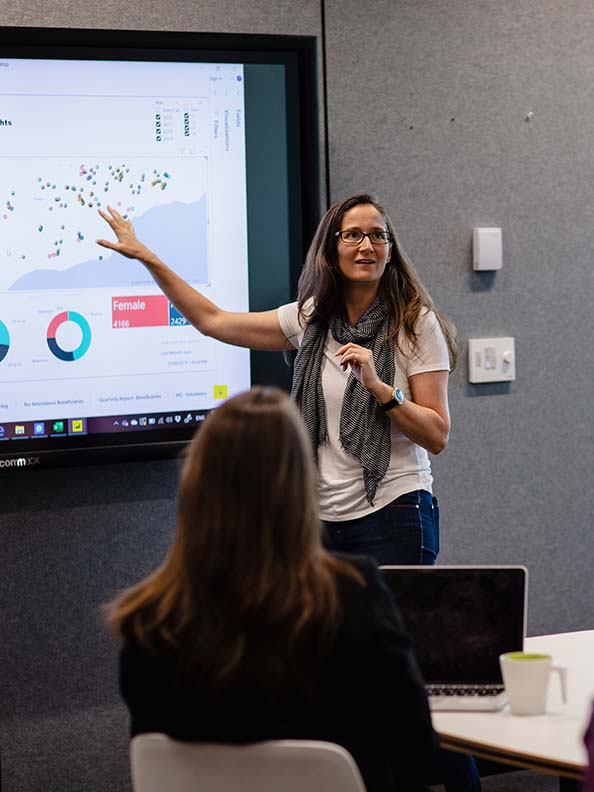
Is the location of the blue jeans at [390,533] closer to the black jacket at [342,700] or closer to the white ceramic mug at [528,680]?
the white ceramic mug at [528,680]

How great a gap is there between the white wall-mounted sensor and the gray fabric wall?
1.2 inches

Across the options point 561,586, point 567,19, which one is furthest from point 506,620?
point 567,19

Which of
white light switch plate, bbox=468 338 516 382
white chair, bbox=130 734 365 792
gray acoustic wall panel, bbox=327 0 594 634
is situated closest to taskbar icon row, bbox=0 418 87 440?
gray acoustic wall panel, bbox=327 0 594 634

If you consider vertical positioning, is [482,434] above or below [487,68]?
below

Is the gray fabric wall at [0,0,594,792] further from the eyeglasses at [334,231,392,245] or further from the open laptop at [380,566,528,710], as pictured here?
the open laptop at [380,566,528,710]

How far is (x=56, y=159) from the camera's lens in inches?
111

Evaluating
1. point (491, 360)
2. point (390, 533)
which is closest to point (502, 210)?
point (491, 360)

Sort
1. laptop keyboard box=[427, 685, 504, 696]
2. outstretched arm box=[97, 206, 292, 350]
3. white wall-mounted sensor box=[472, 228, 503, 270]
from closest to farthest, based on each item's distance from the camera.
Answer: laptop keyboard box=[427, 685, 504, 696]
outstretched arm box=[97, 206, 292, 350]
white wall-mounted sensor box=[472, 228, 503, 270]

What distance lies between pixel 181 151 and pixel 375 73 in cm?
69

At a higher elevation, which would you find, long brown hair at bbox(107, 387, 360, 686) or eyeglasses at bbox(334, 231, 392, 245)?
eyeglasses at bbox(334, 231, 392, 245)

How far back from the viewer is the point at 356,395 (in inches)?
104

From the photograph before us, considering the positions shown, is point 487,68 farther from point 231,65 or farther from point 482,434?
point 482,434

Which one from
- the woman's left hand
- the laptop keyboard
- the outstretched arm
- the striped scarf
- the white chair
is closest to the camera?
the white chair

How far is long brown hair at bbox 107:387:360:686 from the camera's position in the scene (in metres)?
1.43
